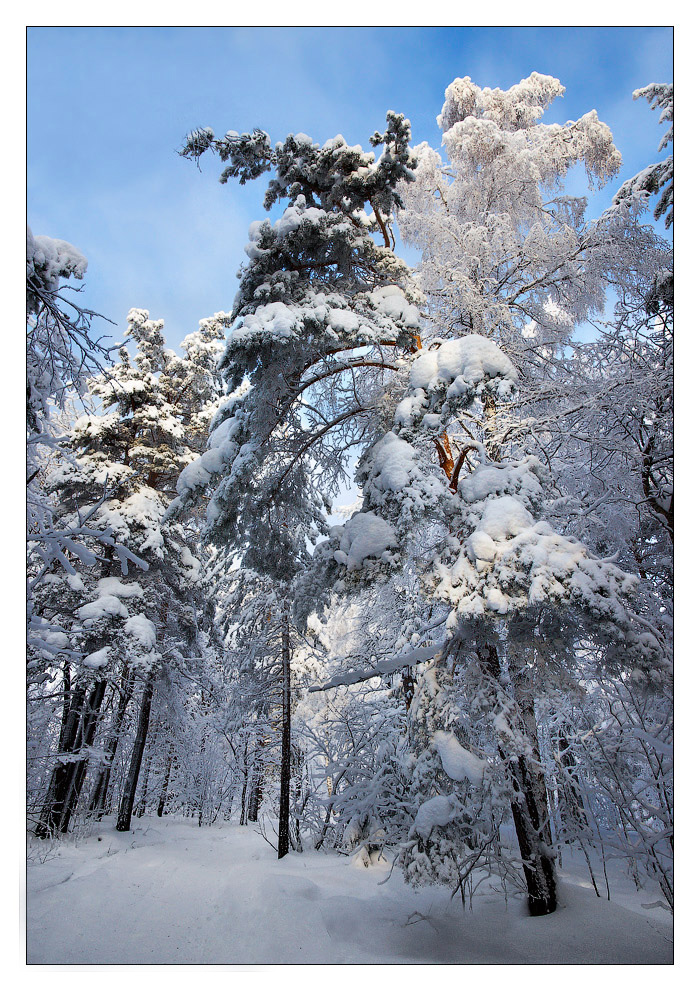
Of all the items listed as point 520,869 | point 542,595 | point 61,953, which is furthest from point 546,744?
point 61,953

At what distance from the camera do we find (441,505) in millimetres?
3518

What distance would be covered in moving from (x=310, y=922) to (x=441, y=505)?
9.61 feet

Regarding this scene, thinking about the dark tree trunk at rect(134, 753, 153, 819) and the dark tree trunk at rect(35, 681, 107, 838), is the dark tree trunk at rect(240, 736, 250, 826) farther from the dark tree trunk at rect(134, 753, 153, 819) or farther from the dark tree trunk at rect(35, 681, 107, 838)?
the dark tree trunk at rect(35, 681, 107, 838)

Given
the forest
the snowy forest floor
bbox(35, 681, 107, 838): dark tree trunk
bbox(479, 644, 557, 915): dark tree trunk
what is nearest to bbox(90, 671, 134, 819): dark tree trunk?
the forest

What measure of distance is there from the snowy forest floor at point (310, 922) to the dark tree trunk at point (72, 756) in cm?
61

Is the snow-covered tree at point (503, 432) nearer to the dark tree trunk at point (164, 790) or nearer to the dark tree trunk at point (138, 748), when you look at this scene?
the dark tree trunk at point (138, 748)

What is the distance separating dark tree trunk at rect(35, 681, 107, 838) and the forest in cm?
6

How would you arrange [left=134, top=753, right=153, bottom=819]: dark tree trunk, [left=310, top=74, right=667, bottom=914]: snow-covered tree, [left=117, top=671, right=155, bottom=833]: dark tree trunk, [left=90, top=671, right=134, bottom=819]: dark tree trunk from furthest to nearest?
[left=134, top=753, right=153, bottom=819]: dark tree trunk < [left=117, top=671, right=155, bottom=833]: dark tree trunk < [left=90, top=671, right=134, bottom=819]: dark tree trunk < [left=310, top=74, right=667, bottom=914]: snow-covered tree

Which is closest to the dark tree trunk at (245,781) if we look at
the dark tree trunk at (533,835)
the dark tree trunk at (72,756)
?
the dark tree trunk at (72,756)

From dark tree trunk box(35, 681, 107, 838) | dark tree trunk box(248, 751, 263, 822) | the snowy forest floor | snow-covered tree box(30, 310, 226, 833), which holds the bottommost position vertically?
dark tree trunk box(248, 751, 263, 822)

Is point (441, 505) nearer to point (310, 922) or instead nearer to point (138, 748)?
point (310, 922)

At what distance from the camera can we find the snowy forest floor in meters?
3.10

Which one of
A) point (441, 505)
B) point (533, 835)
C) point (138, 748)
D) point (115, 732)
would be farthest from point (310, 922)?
point (138, 748)

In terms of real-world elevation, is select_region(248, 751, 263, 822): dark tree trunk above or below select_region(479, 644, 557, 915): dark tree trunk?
below
